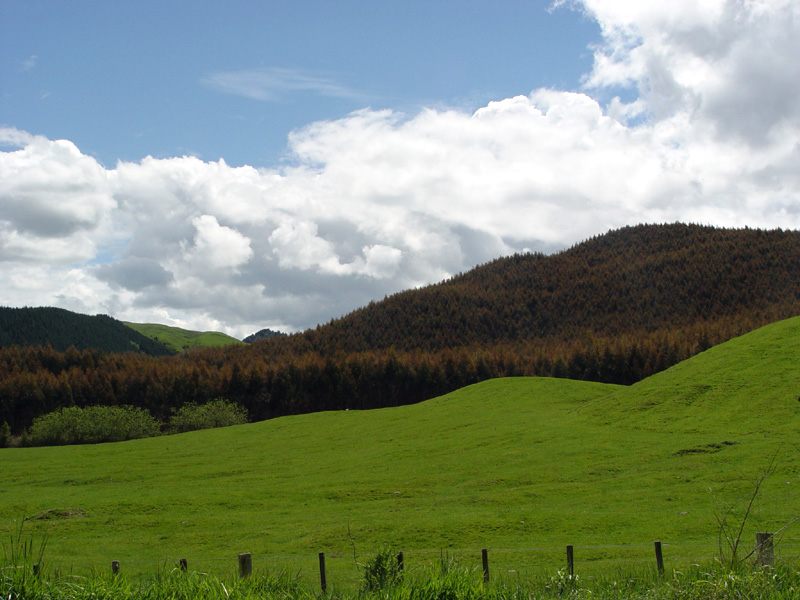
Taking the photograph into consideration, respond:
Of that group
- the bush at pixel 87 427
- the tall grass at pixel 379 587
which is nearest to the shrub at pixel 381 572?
the tall grass at pixel 379 587

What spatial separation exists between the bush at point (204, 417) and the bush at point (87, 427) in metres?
5.97

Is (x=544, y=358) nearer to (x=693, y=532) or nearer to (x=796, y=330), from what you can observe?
(x=796, y=330)

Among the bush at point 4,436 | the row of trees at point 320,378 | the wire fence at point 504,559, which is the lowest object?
the wire fence at point 504,559

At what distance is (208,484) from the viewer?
63375 mm

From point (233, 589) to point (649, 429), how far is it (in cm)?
5649

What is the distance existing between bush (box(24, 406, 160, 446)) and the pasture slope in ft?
68.5

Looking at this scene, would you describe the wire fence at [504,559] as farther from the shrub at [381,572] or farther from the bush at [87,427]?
the bush at [87,427]

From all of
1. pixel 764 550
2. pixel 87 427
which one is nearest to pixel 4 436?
pixel 87 427

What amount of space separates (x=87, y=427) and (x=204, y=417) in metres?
18.2

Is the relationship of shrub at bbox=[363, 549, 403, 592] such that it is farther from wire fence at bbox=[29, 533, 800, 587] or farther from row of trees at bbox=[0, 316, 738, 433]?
row of trees at bbox=[0, 316, 738, 433]

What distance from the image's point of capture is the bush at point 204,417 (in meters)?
124

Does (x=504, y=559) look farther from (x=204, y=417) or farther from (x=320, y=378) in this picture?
(x=320, y=378)

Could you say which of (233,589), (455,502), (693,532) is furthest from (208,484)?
(233,589)

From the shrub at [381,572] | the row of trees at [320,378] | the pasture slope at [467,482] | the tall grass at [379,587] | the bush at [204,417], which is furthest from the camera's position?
the row of trees at [320,378]
